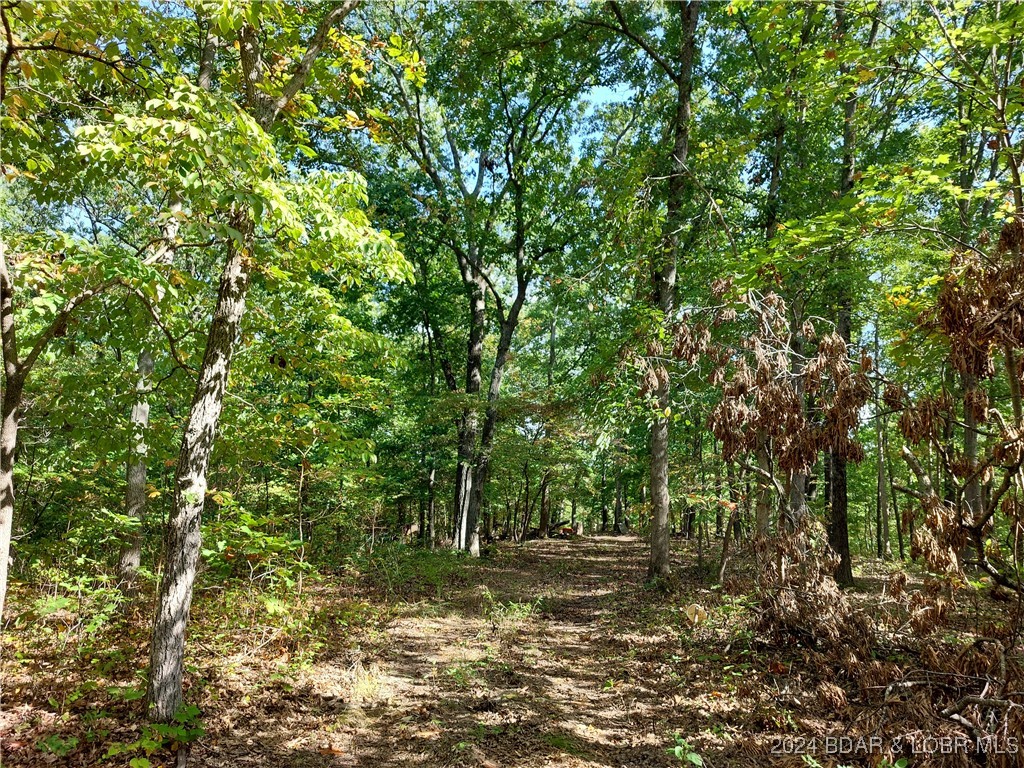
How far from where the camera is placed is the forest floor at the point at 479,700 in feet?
14.0

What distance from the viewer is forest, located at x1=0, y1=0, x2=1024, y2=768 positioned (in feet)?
12.5

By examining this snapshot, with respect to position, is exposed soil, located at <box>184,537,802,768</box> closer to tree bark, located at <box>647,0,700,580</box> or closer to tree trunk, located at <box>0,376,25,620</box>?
tree bark, located at <box>647,0,700,580</box>

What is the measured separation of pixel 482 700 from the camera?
541 cm

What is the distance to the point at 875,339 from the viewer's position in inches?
652

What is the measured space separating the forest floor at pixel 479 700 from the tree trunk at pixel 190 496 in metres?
0.43

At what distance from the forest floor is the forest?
43 millimetres

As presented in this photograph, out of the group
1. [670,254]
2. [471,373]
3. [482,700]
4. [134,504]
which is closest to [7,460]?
[482,700]

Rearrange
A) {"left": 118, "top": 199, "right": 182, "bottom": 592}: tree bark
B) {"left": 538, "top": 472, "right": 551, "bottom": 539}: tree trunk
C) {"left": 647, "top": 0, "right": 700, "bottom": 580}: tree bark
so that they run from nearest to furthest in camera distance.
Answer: {"left": 118, "top": 199, "right": 182, "bottom": 592}: tree bark < {"left": 647, "top": 0, "right": 700, "bottom": 580}: tree bark < {"left": 538, "top": 472, "right": 551, "bottom": 539}: tree trunk

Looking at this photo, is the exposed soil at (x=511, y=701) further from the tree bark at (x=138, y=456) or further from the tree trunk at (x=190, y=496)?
the tree bark at (x=138, y=456)

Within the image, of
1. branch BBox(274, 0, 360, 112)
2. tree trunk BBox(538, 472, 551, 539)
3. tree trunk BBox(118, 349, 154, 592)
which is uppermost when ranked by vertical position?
branch BBox(274, 0, 360, 112)

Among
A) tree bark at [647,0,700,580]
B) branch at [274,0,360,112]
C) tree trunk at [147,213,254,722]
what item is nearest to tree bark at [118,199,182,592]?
tree trunk at [147,213,254,722]

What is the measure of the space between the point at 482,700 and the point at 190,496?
3.66 m

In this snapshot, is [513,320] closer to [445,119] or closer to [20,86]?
[445,119]

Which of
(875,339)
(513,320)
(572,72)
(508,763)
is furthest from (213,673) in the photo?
(875,339)
